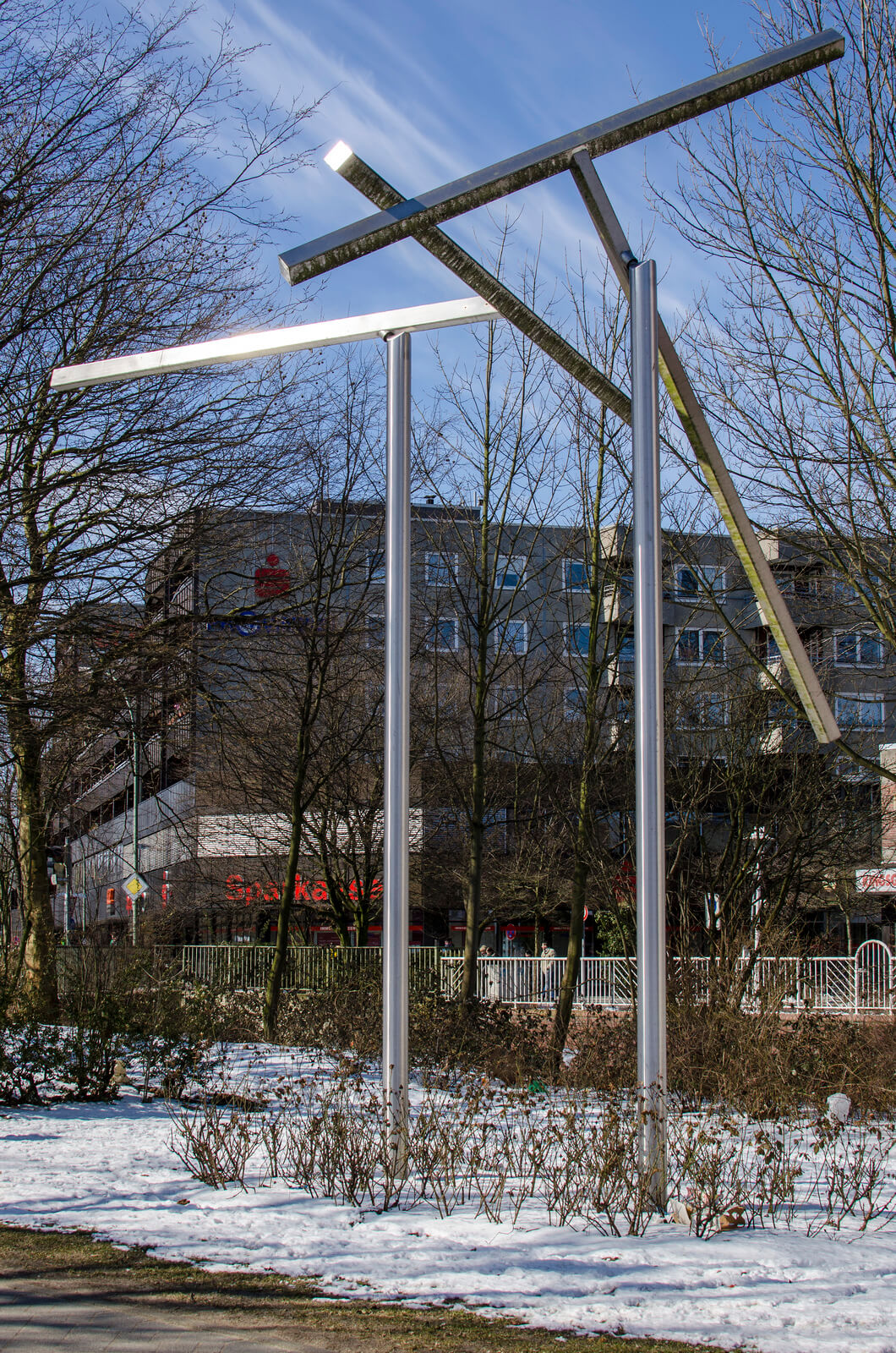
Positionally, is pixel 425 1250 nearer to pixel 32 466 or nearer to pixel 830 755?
pixel 32 466

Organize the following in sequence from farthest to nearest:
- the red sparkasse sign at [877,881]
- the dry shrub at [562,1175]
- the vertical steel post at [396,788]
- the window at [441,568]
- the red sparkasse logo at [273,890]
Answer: the red sparkasse sign at [877,881]
the red sparkasse logo at [273,890]
the window at [441,568]
the vertical steel post at [396,788]
the dry shrub at [562,1175]

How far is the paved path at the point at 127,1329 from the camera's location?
3676mm

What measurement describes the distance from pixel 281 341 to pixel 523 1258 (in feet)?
15.3

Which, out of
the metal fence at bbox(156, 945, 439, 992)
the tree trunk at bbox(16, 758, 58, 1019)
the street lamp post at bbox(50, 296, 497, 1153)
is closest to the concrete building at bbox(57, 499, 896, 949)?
the tree trunk at bbox(16, 758, 58, 1019)

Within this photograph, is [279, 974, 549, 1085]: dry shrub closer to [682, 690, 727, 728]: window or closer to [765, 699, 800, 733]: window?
[682, 690, 727, 728]: window

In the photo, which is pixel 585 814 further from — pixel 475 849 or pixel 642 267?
pixel 642 267

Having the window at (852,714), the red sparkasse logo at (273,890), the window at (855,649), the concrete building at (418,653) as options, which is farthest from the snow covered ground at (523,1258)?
the red sparkasse logo at (273,890)

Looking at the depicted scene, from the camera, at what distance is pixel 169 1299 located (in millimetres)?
4176

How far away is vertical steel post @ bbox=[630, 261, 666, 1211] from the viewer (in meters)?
5.45

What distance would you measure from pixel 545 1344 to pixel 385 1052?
250cm

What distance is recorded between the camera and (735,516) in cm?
671

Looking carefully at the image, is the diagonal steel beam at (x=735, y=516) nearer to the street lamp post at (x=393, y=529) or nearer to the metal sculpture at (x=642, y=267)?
the metal sculpture at (x=642, y=267)

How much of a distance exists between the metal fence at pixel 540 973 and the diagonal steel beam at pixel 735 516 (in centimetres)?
397

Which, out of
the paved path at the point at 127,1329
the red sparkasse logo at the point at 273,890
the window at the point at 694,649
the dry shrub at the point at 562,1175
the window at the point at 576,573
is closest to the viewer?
the paved path at the point at 127,1329
